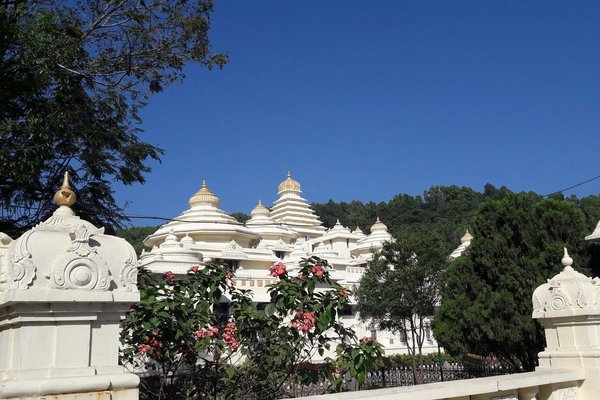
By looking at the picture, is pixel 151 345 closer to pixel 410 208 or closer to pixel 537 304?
pixel 537 304

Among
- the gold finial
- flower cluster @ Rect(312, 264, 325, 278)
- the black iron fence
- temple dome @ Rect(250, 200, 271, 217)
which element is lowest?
the black iron fence

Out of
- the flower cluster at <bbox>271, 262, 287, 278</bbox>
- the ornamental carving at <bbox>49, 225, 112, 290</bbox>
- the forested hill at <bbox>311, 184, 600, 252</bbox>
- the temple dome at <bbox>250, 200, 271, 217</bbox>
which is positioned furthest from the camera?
the forested hill at <bbox>311, 184, 600, 252</bbox>

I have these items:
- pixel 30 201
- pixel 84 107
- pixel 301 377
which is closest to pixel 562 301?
pixel 301 377

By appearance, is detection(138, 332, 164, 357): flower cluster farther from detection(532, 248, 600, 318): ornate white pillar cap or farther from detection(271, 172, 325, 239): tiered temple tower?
detection(271, 172, 325, 239): tiered temple tower

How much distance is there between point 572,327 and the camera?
20.1 feet

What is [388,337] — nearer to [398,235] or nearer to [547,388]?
[398,235]

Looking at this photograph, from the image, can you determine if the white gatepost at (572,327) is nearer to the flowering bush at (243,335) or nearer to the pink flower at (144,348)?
the flowering bush at (243,335)

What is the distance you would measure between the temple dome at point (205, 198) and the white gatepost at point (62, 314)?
113 feet

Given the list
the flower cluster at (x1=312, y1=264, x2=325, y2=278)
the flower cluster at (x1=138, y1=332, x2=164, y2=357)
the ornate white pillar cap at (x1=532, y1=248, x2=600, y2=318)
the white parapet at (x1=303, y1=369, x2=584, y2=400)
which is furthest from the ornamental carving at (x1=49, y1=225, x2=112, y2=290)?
the ornate white pillar cap at (x1=532, y1=248, x2=600, y2=318)

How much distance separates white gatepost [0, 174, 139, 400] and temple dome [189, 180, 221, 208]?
1359 inches

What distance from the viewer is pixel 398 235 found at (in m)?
25.1

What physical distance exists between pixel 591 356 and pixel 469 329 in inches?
304

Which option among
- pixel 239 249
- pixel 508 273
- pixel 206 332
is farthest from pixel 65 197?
pixel 239 249

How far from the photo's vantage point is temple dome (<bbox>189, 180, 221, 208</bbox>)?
37.6m
